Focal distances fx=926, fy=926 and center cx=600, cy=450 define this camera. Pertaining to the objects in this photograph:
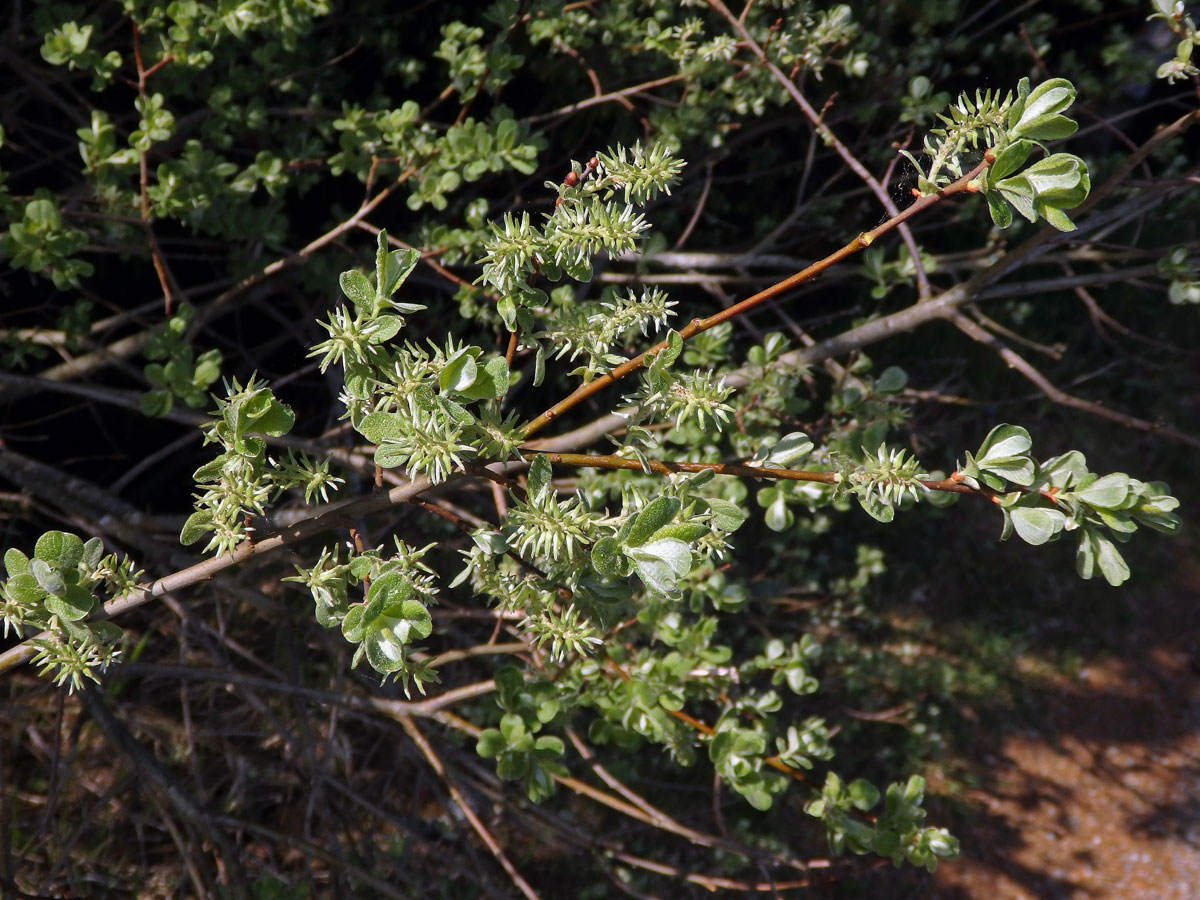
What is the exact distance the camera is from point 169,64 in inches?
80.6

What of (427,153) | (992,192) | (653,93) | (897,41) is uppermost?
(992,192)

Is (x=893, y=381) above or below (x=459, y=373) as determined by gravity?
below

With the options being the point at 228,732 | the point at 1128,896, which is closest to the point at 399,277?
the point at 228,732

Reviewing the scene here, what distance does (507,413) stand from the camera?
2629 millimetres

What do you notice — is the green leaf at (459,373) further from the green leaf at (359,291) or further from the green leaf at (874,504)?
the green leaf at (874,504)

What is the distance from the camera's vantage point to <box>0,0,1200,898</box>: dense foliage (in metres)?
1.02

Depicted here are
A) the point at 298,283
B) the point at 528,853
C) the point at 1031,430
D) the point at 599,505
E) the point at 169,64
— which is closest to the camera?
the point at 599,505

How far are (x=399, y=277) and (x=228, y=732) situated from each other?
2119 mm

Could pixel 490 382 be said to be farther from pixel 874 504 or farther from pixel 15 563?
pixel 15 563

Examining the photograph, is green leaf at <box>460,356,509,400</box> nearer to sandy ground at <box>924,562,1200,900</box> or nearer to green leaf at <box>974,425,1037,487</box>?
green leaf at <box>974,425,1037,487</box>

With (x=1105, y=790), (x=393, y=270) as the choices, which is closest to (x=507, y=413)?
(x=393, y=270)

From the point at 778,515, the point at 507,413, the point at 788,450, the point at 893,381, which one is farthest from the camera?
the point at 507,413

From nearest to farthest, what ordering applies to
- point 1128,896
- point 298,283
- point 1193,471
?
point 298,283 → point 1128,896 → point 1193,471

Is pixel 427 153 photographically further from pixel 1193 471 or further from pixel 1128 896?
pixel 1193 471
